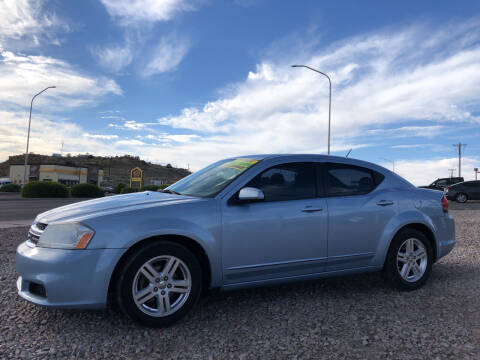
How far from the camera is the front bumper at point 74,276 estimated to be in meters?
3.04

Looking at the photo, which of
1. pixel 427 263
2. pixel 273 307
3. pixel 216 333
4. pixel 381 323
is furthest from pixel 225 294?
pixel 427 263

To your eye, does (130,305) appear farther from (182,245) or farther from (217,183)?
(217,183)

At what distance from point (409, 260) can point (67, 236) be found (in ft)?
12.1

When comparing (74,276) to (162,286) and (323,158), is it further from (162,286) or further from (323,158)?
(323,158)

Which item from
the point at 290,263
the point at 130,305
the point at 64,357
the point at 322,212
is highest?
the point at 322,212

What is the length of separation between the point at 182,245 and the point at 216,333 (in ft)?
2.58

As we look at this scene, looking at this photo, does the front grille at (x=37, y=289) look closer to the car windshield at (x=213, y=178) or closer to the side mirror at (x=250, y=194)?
the car windshield at (x=213, y=178)

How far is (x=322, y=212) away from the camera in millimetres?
3996

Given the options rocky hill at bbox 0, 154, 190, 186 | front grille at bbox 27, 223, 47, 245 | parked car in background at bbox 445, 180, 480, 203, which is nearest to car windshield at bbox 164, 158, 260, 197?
front grille at bbox 27, 223, 47, 245

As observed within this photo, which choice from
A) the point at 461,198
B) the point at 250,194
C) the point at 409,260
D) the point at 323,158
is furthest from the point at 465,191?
the point at 250,194

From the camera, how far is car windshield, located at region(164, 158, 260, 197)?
3.85 meters

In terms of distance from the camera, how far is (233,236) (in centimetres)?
353

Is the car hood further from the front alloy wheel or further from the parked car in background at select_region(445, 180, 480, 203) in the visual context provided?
the parked car in background at select_region(445, 180, 480, 203)

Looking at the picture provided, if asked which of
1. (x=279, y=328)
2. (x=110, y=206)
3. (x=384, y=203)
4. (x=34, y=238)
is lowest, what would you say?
(x=279, y=328)
